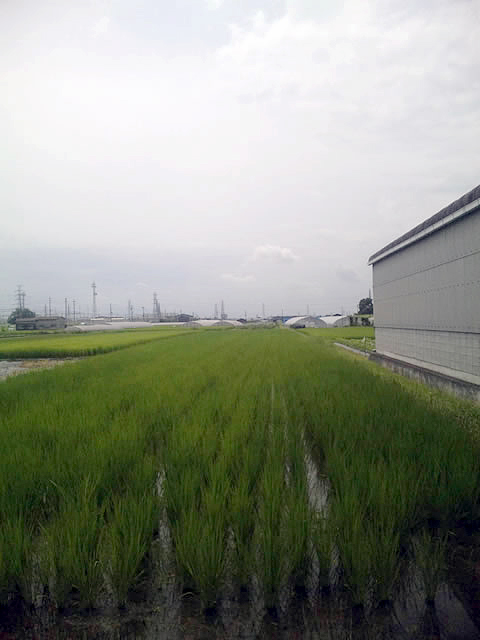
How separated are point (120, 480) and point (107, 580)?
1032 mm

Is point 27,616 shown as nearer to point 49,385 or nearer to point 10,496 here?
point 10,496

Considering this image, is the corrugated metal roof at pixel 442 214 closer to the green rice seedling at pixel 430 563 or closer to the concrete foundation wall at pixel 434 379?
the concrete foundation wall at pixel 434 379

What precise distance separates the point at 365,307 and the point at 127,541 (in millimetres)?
54667

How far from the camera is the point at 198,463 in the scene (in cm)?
299

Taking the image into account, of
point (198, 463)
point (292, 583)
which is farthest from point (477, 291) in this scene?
point (292, 583)

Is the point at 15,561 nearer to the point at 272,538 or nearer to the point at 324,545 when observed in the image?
the point at 272,538

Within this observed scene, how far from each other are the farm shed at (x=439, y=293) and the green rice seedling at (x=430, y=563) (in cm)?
510

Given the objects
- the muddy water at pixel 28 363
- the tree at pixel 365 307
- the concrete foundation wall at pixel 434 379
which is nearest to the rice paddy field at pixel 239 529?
the concrete foundation wall at pixel 434 379

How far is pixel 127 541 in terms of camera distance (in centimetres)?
198

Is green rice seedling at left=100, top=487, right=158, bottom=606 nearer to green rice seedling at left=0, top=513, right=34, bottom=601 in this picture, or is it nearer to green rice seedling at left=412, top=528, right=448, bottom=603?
green rice seedling at left=0, top=513, right=34, bottom=601

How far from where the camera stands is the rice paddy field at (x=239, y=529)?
169 centimetres

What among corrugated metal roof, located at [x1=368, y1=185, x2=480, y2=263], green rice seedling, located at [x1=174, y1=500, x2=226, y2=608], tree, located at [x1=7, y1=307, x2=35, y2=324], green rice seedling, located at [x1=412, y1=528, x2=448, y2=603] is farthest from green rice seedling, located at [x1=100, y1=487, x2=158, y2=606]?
tree, located at [x1=7, y1=307, x2=35, y2=324]

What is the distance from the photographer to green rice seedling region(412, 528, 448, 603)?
1.78m

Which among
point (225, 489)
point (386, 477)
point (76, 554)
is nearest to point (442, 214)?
point (386, 477)
